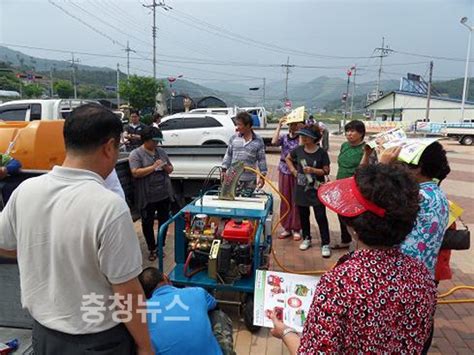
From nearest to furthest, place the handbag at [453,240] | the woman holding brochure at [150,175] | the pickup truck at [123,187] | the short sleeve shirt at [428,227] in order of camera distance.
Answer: the short sleeve shirt at [428,227] → the handbag at [453,240] → the pickup truck at [123,187] → the woman holding brochure at [150,175]

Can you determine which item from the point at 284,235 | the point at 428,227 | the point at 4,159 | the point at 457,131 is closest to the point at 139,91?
the point at 457,131

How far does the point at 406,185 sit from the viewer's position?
48.7 inches

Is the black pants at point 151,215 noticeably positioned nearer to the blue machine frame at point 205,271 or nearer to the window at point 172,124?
the blue machine frame at point 205,271

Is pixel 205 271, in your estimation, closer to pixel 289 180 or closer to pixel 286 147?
pixel 289 180

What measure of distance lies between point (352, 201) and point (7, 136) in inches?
140

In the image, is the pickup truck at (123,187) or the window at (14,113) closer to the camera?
the pickup truck at (123,187)

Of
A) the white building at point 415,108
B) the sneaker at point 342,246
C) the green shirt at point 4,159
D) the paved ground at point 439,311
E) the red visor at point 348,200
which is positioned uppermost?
the white building at point 415,108

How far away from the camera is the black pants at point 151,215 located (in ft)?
14.0

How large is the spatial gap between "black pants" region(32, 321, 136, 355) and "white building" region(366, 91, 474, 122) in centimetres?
4429

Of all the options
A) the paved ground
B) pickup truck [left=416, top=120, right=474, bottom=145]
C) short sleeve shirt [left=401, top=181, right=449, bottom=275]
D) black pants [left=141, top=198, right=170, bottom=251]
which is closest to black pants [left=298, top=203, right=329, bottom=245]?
the paved ground

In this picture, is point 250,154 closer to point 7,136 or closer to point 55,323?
point 7,136

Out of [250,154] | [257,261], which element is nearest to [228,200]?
[257,261]

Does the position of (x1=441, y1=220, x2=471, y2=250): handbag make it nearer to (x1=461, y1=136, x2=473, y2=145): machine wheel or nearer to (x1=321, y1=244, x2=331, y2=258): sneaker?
(x1=321, y1=244, x2=331, y2=258): sneaker

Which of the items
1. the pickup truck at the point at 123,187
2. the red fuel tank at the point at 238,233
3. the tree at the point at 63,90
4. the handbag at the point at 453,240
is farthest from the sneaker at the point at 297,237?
the tree at the point at 63,90
